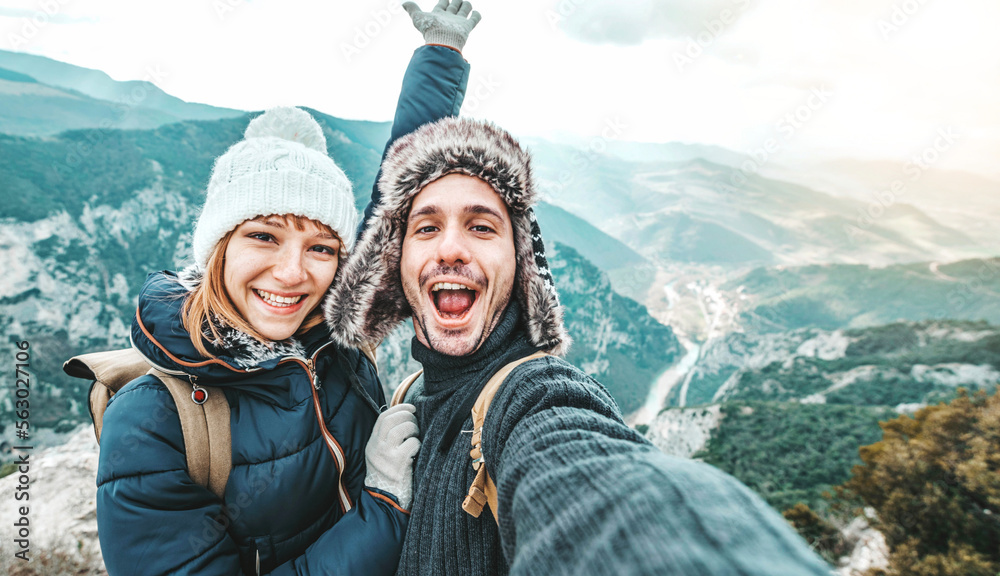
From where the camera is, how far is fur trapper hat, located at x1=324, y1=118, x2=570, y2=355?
309 cm

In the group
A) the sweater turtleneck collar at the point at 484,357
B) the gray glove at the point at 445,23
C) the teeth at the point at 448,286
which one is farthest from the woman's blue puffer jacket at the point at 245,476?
the gray glove at the point at 445,23

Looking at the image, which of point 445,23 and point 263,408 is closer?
point 263,408

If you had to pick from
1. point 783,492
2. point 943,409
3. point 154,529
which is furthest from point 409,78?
point 783,492

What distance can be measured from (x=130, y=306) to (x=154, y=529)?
3669 inches

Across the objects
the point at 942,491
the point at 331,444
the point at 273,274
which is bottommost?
the point at 942,491

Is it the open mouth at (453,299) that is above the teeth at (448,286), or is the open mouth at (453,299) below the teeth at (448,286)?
below

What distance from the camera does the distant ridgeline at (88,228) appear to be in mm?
62938

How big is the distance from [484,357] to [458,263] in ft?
2.18

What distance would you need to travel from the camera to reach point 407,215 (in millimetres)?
3285

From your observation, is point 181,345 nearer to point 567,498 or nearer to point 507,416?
point 507,416

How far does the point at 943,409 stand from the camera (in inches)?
1129

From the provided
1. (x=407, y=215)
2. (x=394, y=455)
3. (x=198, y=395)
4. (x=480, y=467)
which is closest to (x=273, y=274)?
(x=198, y=395)

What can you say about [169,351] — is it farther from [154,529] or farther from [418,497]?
[418,497]

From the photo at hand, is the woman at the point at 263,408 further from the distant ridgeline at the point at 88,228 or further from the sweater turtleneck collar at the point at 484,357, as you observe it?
the distant ridgeline at the point at 88,228
